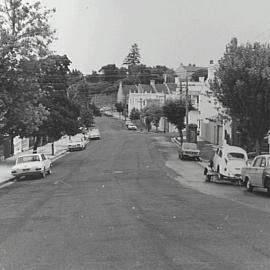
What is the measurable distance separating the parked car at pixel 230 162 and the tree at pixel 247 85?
3.26 meters

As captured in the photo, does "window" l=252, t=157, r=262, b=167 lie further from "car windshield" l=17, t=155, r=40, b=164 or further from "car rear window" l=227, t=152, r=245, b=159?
"car windshield" l=17, t=155, r=40, b=164

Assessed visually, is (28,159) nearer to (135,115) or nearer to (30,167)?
(30,167)

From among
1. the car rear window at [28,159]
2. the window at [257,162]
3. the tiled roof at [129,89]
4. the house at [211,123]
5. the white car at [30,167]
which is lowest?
the white car at [30,167]

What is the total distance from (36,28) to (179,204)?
59.5 ft

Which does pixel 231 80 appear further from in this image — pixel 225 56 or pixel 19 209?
pixel 19 209

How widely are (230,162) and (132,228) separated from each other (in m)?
17.0

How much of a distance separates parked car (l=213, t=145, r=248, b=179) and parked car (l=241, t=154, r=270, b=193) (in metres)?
2.94

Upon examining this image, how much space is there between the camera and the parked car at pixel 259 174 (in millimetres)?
23422

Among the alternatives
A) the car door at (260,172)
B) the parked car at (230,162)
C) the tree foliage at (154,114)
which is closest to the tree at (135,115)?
the tree foliage at (154,114)

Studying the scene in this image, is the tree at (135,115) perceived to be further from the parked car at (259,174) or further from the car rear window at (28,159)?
the parked car at (259,174)

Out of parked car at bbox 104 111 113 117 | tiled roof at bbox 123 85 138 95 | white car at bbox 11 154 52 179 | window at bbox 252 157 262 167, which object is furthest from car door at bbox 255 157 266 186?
parked car at bbox 104 111 113 117

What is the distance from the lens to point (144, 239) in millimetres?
11789

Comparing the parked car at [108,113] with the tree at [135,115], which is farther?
the parked car at [108,113]

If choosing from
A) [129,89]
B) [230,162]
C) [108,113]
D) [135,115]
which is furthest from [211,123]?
[108,113]
